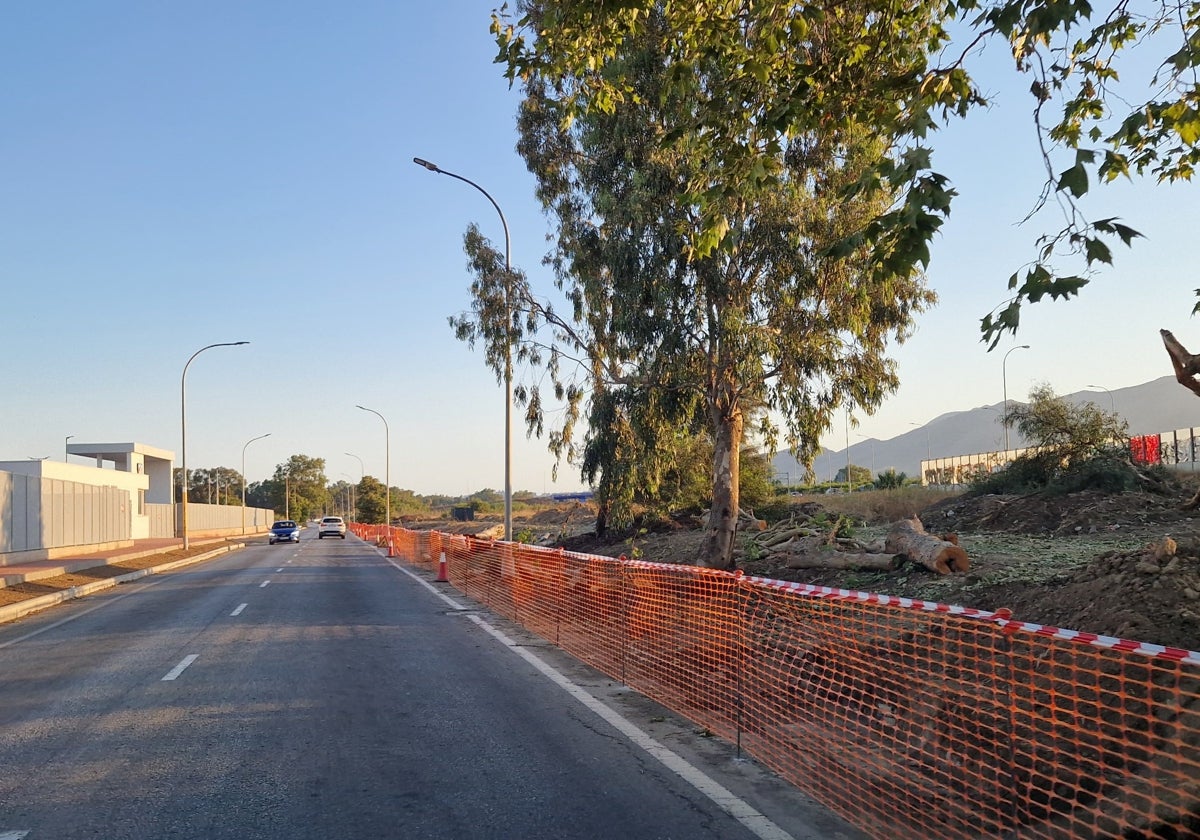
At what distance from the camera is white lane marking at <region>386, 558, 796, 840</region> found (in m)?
4.90

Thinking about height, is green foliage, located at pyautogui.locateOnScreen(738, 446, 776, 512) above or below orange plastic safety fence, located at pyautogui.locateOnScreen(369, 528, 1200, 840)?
above

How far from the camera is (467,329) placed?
22.5m

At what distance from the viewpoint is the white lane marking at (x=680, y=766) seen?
16.1ft

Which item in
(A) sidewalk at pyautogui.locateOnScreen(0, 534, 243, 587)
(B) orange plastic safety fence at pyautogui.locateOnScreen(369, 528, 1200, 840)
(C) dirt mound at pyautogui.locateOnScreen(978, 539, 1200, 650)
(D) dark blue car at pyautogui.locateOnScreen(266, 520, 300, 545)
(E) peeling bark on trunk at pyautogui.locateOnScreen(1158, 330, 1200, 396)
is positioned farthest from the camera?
(D) dark blue car at pyautogui.locateOnScreen(266, 520, 300, 545)

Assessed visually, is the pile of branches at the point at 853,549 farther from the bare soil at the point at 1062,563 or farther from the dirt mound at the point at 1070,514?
the dirt mound at the point at 1070,514

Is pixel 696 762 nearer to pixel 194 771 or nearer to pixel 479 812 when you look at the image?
pixel 479 812

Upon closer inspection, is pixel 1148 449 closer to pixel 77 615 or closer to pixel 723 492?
pixel 723 492

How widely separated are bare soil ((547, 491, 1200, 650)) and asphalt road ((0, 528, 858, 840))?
3476 mm

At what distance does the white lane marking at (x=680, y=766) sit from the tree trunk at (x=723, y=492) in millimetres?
7396

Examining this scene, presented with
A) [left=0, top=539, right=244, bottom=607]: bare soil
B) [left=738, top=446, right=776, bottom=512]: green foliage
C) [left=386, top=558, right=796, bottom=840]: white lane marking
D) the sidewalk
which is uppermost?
[left=738, top=446, right=776, bottom=512]: green foliage

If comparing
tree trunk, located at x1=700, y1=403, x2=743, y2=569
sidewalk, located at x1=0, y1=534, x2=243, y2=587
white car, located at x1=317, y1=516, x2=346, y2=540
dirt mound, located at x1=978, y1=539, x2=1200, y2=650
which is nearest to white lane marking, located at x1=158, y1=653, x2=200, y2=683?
dirt mound, located at x1=978, y1=539, x2=1200, y2=650

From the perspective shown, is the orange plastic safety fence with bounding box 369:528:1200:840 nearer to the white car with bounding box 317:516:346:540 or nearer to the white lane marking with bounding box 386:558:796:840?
the white lane marking with bounding box 386:558:796:840

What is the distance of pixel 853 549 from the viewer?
16094 millimetres

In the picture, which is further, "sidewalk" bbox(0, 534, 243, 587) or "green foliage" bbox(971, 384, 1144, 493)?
"green foliage" bbox(971, 384, 1144, 493)
